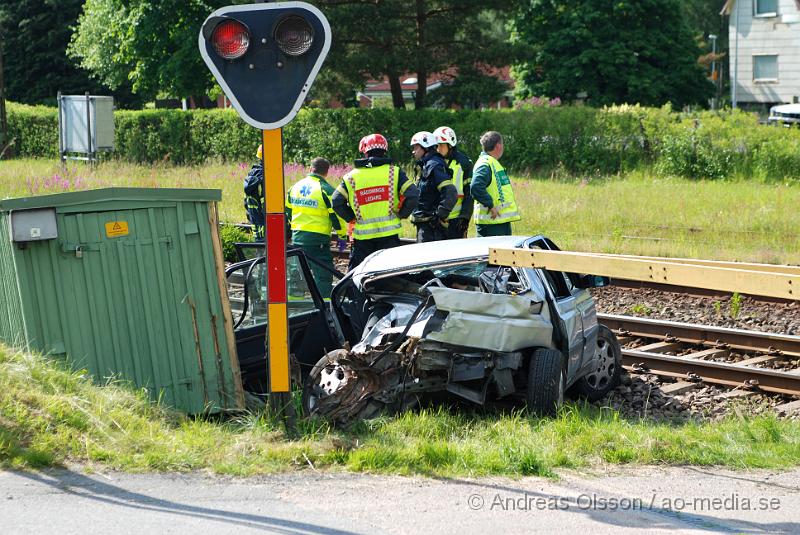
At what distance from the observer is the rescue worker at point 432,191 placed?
1109 centimetres

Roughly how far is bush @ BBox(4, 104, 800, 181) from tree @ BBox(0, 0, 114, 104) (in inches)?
804

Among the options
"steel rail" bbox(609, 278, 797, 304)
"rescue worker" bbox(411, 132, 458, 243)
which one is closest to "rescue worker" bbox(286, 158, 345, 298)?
"rescue worker" bbox(411, 132, 458, 243)

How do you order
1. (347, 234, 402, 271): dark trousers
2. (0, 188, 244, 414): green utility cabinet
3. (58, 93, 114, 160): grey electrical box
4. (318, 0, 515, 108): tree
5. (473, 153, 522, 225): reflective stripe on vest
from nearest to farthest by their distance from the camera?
1. (0, 188, 244, 414): green utility cabinet
2. (347, 234, 402, 271): dark trousers
3. (473, 153, 522, 225): reflective stripe on vest
4. (318, 0, 515, 108): tree
5. (58, 93, 114, 160): grey electrical box

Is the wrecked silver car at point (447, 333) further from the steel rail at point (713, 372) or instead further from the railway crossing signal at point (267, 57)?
the steel rail at point (713, 372)

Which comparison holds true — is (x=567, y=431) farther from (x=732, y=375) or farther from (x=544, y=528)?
(x=732, y=375)

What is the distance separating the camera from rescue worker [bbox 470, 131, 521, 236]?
37.4ft

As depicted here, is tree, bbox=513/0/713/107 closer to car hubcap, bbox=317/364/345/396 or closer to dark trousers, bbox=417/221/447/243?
dark trousers, bbox=417/221/447/243

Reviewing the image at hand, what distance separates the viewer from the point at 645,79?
157 ft

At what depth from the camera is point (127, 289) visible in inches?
286

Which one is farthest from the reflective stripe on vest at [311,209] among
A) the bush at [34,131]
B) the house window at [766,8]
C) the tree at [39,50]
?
the house window at [766,8]

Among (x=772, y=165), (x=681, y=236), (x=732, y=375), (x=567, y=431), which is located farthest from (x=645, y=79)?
(x=567, y=431)

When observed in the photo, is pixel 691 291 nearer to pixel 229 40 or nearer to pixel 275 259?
pixel 275 259

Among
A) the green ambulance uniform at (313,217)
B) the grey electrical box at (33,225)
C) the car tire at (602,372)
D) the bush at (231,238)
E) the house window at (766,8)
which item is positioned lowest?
the car tire at (602,372)

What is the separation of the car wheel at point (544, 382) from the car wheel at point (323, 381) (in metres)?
1.41
